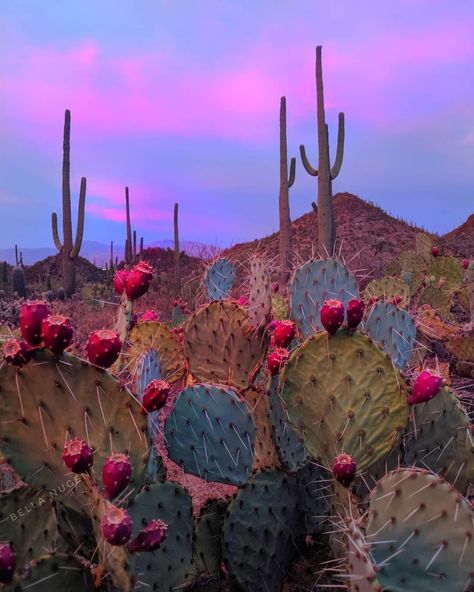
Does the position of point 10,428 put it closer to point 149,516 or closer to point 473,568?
point 149,516

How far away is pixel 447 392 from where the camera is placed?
2391 mm

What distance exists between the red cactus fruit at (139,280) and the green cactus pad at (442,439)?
1.10 meters

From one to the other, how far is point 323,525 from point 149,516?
2.64 feet

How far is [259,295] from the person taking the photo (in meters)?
2.74

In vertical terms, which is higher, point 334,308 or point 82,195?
point 82,195

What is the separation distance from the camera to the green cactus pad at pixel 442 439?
2363 millimetres

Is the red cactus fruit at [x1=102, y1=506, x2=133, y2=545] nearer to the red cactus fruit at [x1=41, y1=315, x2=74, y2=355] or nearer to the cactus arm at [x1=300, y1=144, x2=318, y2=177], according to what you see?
the red cactus fruit at [x1=41, y1=315, x2=74, y2=355]

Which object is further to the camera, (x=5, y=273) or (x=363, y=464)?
(x=5, y=273)

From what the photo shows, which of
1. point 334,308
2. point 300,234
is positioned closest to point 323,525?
point 334,308

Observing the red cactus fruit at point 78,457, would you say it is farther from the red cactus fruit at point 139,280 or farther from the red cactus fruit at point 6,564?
the red cactus fruit at point 139,280

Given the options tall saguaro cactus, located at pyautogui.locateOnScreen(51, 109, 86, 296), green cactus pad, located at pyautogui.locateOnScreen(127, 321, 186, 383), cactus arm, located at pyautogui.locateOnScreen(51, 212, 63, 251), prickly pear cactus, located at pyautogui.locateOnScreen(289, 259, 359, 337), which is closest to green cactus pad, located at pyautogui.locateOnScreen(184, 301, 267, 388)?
prickly pear cactus, located at pyautogui.locateOnScreen(289, 259, 359, 337)

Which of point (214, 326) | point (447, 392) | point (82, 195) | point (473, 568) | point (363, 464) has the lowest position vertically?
point (473, 568)

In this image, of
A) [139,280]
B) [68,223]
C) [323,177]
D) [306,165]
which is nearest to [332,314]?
[139,280]

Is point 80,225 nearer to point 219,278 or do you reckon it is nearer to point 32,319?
point 219,278
